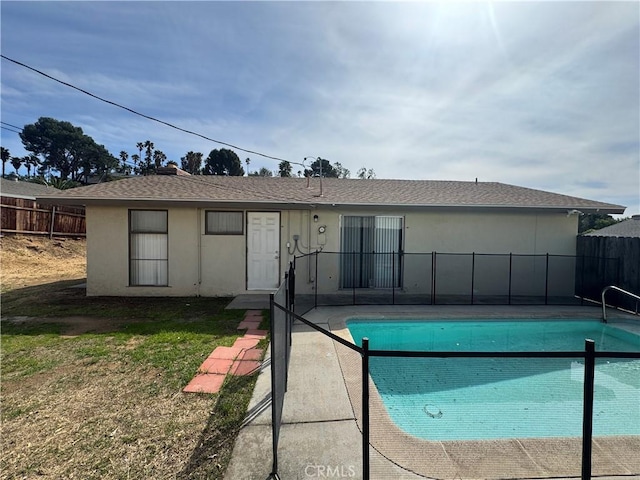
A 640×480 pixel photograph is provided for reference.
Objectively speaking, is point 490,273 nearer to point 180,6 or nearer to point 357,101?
point 357,101

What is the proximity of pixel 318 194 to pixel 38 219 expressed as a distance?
14930mm

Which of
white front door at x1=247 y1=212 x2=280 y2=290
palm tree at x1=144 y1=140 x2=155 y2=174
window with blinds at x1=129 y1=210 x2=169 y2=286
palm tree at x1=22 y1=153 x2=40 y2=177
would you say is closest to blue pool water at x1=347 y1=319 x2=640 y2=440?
white front door at x1=247 y1=212 x2=280 y2=290

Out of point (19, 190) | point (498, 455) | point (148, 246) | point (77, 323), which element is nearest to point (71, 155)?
point (19, 190)

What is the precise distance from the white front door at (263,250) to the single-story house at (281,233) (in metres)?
0.03

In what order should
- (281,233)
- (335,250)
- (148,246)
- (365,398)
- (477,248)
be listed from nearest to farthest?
(365,398)
(148,246)
(281,233)
(335,250)
(477,248)

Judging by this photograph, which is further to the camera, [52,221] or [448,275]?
[52,221]

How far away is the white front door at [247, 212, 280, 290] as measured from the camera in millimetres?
8555

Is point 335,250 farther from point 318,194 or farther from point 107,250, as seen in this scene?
point 107,250

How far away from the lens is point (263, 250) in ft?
28.1

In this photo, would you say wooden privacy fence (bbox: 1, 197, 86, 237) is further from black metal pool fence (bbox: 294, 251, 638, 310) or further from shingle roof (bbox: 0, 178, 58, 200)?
black metal pool fence (bbox: 294, 251, 638, 310)

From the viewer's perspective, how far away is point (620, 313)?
7.11 metres

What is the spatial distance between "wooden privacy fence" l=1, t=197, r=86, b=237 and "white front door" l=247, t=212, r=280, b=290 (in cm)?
1301

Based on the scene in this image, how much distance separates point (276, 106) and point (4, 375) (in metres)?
8.94

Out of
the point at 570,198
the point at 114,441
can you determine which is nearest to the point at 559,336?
the point at 570,198
